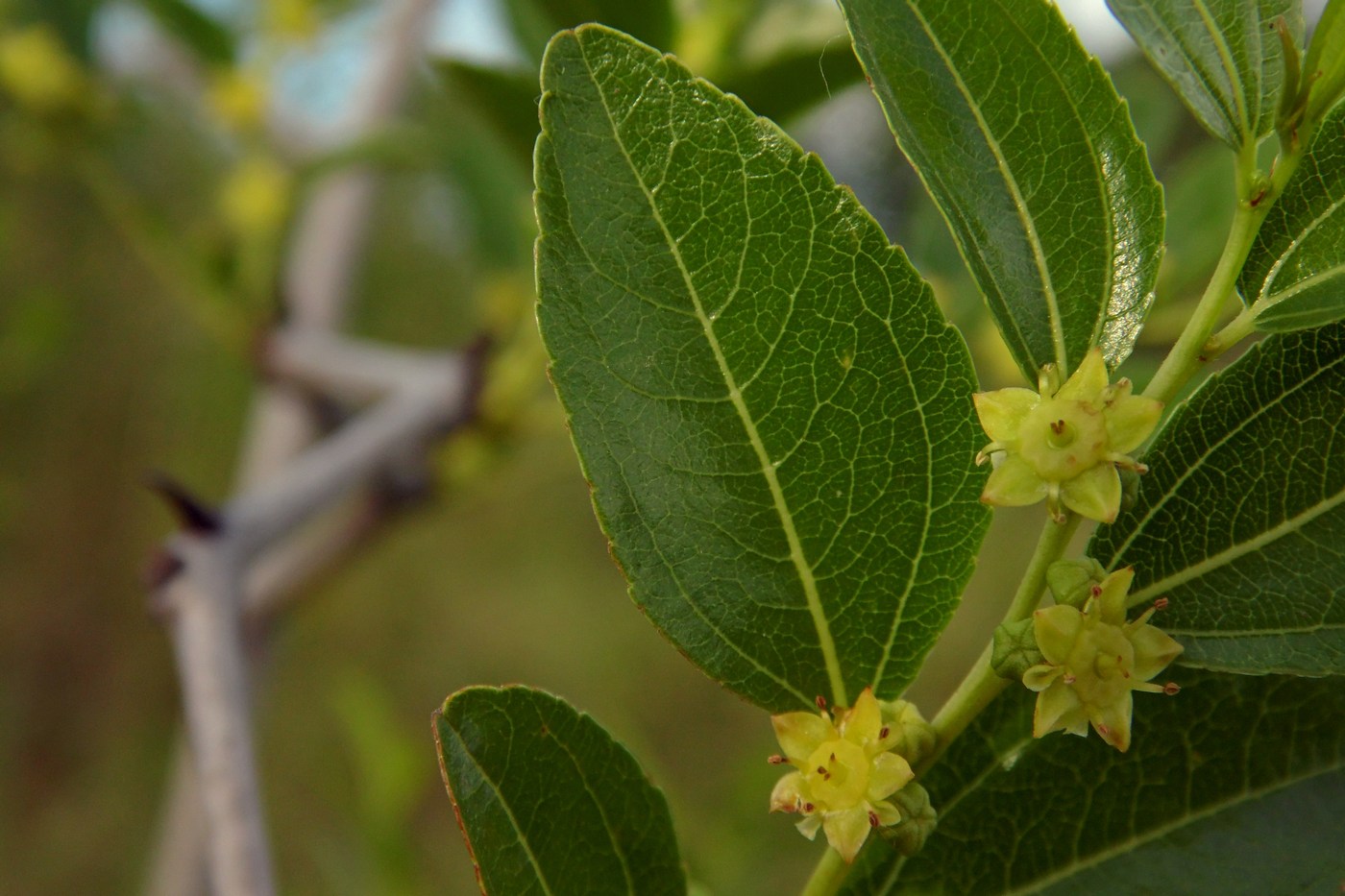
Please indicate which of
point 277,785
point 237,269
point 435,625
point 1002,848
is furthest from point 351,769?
point 1002,848

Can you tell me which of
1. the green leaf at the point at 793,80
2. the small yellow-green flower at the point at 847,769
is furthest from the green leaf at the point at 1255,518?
the green leaf at the point at 793,80

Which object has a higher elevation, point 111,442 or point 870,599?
point 111,442

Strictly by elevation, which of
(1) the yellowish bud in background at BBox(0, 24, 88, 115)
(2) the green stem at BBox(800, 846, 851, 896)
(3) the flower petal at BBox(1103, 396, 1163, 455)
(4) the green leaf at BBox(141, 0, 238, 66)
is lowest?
(2) the green stem at BBox(800, 846, 851, 896)

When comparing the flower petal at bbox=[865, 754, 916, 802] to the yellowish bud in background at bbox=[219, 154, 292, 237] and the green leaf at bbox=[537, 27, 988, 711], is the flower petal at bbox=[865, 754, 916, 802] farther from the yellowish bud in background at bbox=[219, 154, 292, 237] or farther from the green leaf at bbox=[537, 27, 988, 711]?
the yellowish bud in background at bbox=[219, 154, 292, 237]

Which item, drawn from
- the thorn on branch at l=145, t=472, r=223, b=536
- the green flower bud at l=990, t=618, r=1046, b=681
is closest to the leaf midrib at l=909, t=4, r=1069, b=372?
the green flower bud at l=990, t=618, r=1046, b=681

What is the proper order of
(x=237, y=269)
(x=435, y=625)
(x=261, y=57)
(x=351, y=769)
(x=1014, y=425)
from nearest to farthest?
(x=1014, y=425) → (x=237, y=269) → (x=261, y=57) → (x=351, y=769) → (x=435, y=625)

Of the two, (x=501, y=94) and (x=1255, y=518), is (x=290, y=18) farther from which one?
(x=1255, y=518)

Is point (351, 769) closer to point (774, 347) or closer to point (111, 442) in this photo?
point (111, 442)
